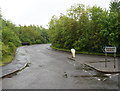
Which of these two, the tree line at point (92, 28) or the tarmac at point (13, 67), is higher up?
the tree line at point (92, 28)

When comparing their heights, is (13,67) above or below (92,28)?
below

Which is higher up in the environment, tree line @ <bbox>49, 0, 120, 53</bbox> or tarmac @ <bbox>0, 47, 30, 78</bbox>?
tree line @ <bbox>49, 0, 120, 53</bbox>

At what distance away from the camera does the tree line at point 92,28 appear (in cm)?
1334

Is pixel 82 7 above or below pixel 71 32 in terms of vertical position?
above

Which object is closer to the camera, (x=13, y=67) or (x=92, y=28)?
(x=13, y=67)

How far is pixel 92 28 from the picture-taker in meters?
16.5

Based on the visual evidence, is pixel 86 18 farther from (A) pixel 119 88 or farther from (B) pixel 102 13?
(A) pixel 119 88

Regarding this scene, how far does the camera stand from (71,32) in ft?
64.4

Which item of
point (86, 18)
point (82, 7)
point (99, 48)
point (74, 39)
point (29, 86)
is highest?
point (82, 7)

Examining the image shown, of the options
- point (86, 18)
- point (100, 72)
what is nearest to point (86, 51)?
point (86, 18)

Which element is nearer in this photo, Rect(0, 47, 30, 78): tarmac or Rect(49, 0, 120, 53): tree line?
Rect(0, 47, 30, 78): tarmac

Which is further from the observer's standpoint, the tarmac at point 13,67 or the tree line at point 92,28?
the tree line at point 92,28

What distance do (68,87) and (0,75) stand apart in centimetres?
425

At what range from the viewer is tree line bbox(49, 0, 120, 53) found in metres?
13.3
